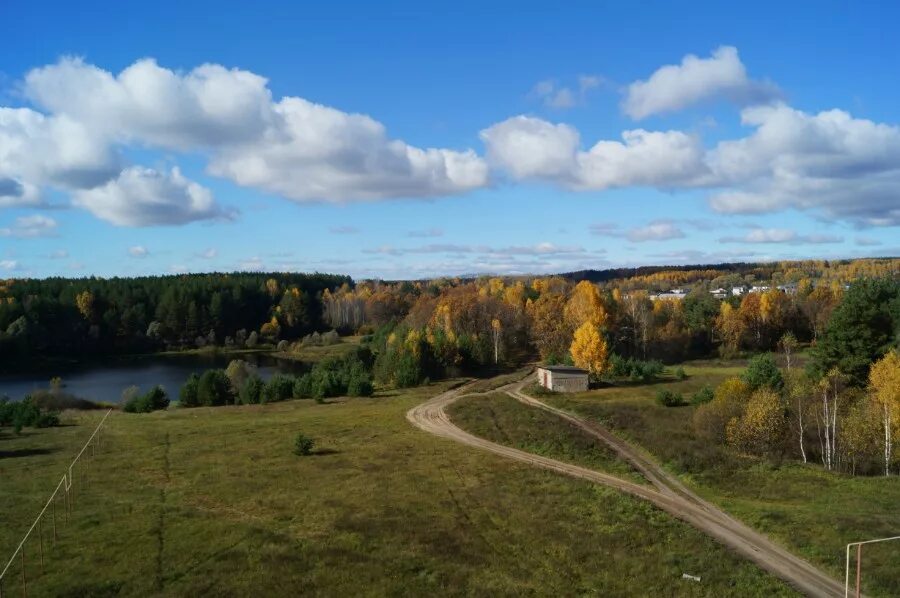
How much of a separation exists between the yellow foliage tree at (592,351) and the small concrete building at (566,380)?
A: 2551mm

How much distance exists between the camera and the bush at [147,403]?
59.2m

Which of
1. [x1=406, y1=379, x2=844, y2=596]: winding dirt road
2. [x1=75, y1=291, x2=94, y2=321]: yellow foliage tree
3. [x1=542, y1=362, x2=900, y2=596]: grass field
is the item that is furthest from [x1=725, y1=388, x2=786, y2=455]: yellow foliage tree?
[x1=75, y1=291, x2=94, y2=321]: yellow foliage tree

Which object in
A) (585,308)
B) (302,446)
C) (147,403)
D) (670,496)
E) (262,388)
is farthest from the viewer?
(585,308)

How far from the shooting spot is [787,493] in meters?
31.9

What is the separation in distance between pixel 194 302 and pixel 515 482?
125m

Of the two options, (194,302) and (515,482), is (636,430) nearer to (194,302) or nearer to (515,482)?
(515,482)

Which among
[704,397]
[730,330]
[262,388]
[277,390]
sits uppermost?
[730,330]

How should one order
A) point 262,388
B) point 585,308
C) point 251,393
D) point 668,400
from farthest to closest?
1. point 585,308
2. point 262,388
3. point 251,393
4. point 668,400

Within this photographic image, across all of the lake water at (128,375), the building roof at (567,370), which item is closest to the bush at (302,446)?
the building roof at (567,370)

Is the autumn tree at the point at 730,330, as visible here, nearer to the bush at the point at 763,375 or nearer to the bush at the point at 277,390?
the bush at the point at 763,375

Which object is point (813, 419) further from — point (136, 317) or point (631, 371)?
point (136, 317)

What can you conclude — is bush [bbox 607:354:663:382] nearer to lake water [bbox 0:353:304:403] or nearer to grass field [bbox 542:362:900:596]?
grass field [bbox 542:362:900:596]

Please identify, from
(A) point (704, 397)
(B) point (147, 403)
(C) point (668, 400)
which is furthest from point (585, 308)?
(B) point (147, 403)

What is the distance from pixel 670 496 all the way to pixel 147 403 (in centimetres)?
4890
